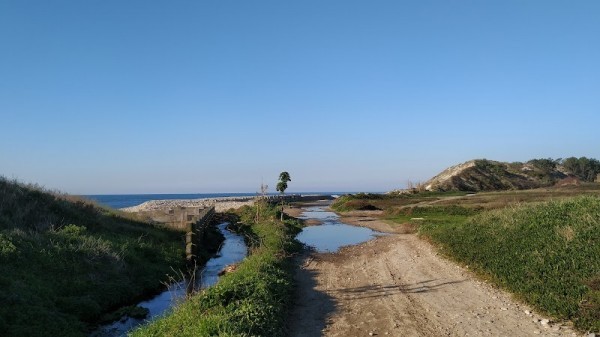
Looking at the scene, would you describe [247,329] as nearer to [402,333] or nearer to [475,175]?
[402,333]

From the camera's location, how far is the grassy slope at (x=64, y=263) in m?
12.3

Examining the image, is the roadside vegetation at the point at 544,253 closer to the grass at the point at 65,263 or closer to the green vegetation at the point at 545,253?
the green vegetation at the point at 545,253

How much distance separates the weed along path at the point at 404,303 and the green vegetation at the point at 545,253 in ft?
1.75

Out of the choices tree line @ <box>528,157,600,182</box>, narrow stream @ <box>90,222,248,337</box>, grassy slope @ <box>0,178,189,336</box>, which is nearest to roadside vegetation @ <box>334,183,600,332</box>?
narrow stream @ <box>90,222,248,337</box>

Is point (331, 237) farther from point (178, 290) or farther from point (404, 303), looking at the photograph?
point (404, 303)

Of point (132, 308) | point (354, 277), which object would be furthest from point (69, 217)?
point (354, 277)

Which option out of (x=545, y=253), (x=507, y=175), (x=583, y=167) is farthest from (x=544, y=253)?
(x=583, y=167)

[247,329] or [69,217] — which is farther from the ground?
[69,217]

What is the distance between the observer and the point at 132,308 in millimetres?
14992

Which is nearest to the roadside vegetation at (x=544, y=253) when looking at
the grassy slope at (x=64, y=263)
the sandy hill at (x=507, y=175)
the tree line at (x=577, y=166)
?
the grassy slope at (x=64, y=263)

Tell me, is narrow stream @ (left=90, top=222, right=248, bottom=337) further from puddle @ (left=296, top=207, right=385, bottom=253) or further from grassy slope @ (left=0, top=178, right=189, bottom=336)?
puddle @ (left=296, top=207, right=385, bottom=253)

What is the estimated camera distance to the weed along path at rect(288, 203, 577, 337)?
10.7 meters

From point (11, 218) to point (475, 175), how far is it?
105 m

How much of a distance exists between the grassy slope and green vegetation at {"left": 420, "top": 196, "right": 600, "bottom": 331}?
1237 centimetres
